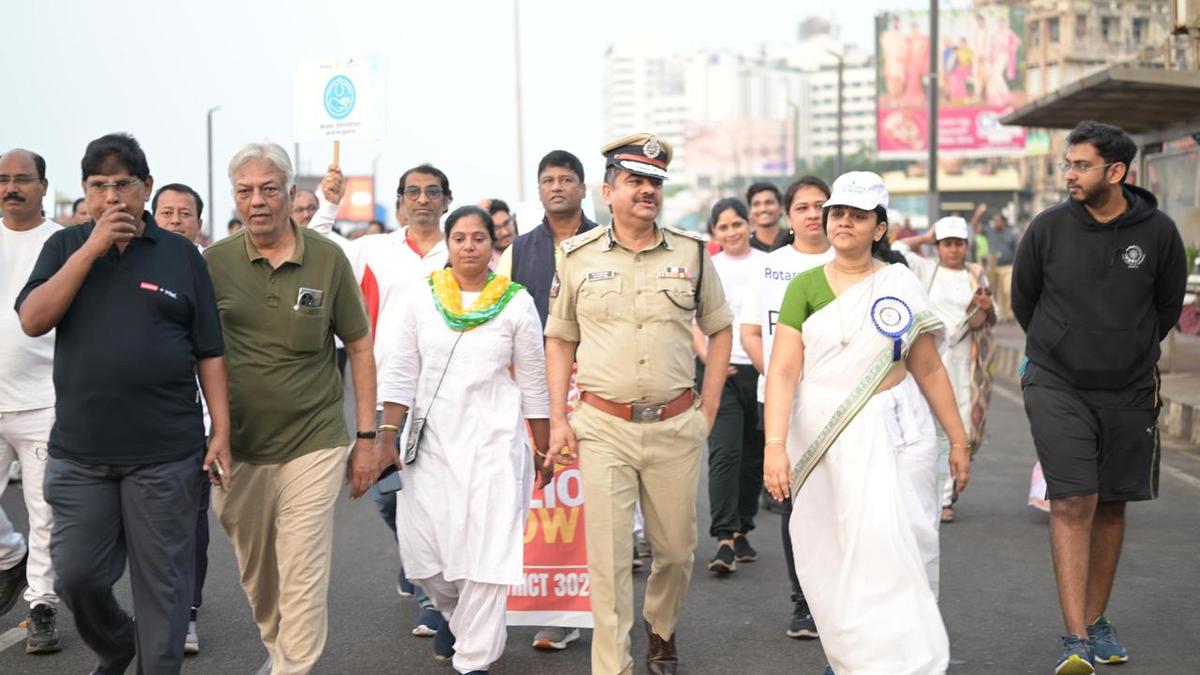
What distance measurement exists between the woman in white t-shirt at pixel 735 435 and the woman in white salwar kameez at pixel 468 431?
180 centimetres

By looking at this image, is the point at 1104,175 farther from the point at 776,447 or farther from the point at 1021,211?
the point at 1021,211

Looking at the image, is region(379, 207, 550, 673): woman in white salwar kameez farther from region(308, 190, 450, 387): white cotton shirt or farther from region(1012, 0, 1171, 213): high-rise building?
region(1012, 0, 1171, 213): high-rise building

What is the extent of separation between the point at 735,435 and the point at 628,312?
97.4 inches

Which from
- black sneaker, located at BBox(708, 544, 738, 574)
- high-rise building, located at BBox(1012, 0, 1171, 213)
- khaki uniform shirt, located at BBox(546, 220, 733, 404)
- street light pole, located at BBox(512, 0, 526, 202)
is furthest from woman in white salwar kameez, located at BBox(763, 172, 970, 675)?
high-rise building, located at BBox(1012, 0, 1171, 213)

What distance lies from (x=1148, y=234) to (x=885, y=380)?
4.71ft

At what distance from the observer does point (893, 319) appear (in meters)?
5.46

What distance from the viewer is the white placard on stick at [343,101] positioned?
830cm

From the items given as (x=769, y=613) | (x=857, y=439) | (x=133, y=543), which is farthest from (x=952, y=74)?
(x=133, y=543)

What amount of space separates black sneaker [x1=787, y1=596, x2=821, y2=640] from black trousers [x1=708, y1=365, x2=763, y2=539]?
131cm

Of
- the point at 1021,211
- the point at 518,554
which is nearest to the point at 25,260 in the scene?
the point at 518,554

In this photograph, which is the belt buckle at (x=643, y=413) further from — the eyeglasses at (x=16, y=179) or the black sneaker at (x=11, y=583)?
the eyeglasses at (x=16, y=179)

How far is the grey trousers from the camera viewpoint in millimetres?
4992

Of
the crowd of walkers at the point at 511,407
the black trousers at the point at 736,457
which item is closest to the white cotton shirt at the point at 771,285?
the crowd of walkers at the point at 511,407

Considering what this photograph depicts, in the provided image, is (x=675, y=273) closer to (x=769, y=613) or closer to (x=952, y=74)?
(x=769, y=613)
